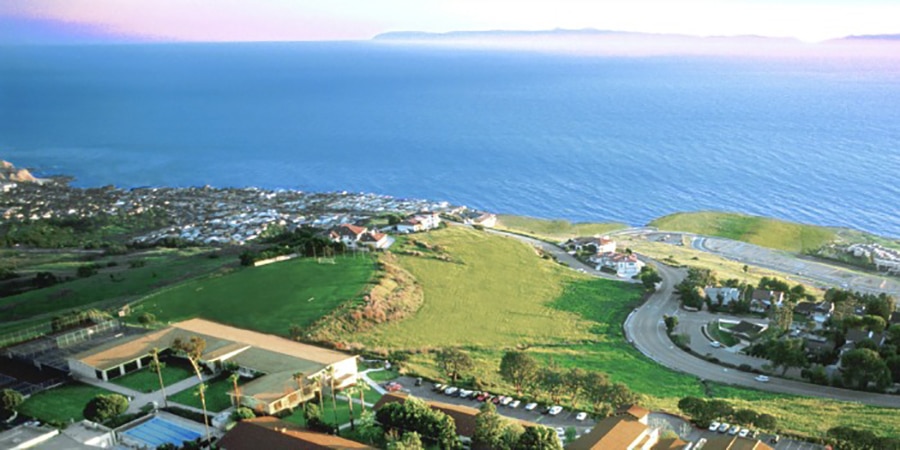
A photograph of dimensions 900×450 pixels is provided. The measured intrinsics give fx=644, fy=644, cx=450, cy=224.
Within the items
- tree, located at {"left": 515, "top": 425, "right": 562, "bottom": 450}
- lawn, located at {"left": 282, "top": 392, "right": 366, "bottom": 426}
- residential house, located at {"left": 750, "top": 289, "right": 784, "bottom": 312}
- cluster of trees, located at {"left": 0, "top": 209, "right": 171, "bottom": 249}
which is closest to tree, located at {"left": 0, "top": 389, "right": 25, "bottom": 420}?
lawn, located at {"left": 282, "top": 392, "right": 366, "bottom": 426}

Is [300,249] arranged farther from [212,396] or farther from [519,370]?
[519,370]

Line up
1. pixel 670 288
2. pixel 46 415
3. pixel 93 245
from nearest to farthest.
Result: pixel 46 415 < pixel 670 288 < pixel 93 245

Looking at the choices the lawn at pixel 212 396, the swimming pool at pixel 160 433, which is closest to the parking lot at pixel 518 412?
the lawn at pixel 212 396

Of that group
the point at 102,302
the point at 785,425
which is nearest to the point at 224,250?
the point at 102,302

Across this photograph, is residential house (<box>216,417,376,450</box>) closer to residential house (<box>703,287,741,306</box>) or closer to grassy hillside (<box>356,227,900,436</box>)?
grassy hillside (<box>356,227,900,436</box>)

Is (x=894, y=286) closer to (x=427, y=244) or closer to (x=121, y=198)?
(x=427, y=244)

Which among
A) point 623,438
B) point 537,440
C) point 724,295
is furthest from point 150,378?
point 724,295
